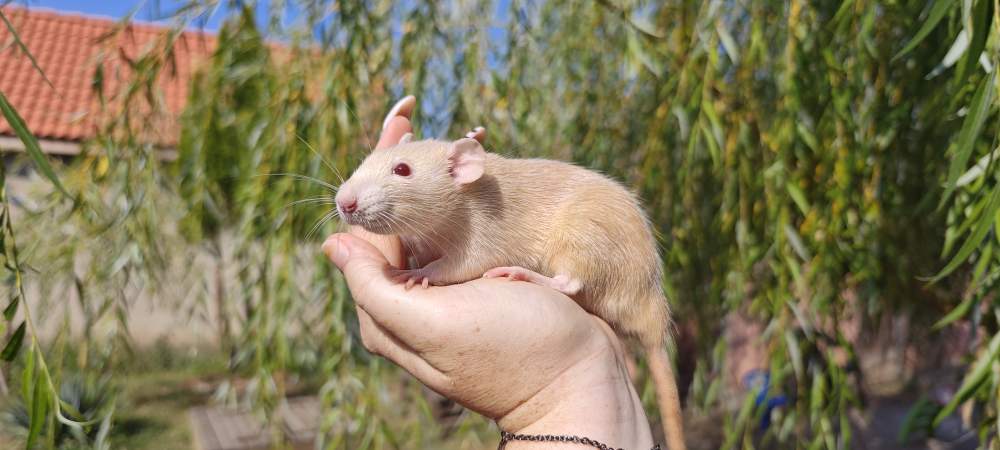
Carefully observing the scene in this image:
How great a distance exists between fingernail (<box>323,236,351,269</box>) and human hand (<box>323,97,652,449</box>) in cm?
2

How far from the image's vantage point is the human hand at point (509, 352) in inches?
50.2

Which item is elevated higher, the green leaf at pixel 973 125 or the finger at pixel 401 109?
the green leaf at pixel 973 125

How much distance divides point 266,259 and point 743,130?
1477 millimetres

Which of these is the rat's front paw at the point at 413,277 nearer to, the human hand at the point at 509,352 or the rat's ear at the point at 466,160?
the human hand at the point at 509,352

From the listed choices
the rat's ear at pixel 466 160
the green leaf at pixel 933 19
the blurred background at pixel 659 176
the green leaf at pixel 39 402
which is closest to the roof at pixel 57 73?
the blurred background at pixel 659 176

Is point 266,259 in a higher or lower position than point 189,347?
higher

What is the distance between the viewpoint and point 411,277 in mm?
1347

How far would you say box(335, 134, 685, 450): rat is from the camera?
4.29ft

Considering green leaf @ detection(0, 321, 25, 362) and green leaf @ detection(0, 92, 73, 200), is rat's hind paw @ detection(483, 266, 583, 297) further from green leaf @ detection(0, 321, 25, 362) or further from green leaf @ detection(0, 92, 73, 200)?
green leaf @ detection(0, 321, 25, 362)

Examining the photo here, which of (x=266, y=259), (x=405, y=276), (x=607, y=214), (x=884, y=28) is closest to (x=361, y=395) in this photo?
(x=266, y=259)

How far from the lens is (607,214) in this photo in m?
1.36

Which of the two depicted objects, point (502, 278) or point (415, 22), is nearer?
point (502, 278)

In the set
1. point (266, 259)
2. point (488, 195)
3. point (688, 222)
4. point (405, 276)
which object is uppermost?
point (488, 195)

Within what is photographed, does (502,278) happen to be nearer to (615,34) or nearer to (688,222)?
(688,222)
